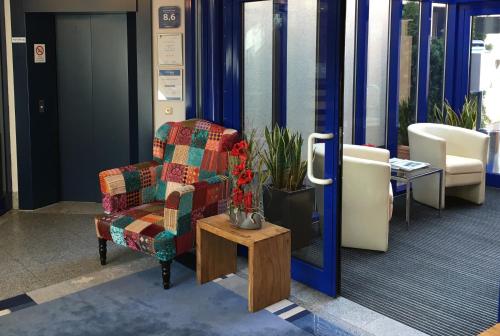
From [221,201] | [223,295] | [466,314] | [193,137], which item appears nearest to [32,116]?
[193,137]

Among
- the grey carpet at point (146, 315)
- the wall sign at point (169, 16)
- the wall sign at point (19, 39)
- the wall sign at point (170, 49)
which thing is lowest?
the grey carpet at point (146, 315)

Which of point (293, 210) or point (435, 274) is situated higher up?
point (293, 210)

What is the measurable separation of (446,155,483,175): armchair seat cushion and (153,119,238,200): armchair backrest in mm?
2463

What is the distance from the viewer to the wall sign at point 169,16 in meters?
4.86

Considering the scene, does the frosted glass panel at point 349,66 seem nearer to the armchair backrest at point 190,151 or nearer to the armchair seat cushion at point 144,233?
the armchair backrest at point 190,151

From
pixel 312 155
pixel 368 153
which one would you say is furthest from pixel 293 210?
pixel 368 153

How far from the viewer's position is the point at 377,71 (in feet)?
19.8

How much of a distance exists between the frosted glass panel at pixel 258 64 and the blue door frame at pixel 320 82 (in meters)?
0.05

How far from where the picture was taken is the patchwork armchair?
385 cm

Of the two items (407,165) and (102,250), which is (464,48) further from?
(102,250)

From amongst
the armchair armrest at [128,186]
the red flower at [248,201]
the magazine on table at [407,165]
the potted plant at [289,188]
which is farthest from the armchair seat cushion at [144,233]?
the magazine on table at [407,165]

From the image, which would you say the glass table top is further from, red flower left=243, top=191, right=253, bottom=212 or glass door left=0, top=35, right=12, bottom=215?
glass door left=0, top=35, right=12, bottom=215

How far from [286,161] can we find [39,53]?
2891 mm

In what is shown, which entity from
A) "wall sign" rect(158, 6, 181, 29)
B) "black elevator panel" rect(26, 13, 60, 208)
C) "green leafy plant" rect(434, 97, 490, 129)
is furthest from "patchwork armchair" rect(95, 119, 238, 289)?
"green leafy plant" rect(434, 97, 490, 129)
